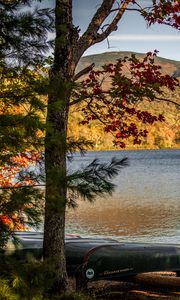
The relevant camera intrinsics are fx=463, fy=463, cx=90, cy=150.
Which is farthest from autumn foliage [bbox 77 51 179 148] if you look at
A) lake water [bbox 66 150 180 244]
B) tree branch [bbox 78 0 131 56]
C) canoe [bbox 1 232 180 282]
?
lake water [bbox 66 150 180 244]

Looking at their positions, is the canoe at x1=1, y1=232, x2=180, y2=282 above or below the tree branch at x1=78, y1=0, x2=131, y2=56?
below

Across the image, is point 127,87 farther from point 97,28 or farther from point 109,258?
point 109,258

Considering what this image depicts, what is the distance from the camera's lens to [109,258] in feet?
34.7

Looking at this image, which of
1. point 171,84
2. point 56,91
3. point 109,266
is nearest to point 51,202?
point 56,91

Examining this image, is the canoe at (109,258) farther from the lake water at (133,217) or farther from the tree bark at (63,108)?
the lake water at (133,217)

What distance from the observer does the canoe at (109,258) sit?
10.3 metres

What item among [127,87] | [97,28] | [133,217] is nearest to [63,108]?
[127,87]

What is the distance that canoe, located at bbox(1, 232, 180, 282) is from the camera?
10.3 meters

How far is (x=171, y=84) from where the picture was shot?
9.27 metres

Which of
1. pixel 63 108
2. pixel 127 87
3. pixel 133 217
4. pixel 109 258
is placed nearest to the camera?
pixel 63 108

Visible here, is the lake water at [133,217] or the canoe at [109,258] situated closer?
the canoe at [109,258]

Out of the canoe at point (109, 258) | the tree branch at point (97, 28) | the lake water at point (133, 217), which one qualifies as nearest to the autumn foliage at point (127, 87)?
the tree branch at point (97, 28)

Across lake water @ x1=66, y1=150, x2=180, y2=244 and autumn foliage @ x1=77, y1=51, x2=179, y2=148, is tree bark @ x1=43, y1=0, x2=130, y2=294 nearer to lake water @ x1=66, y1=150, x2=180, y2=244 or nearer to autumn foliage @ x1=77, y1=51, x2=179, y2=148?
autumn foliage @ x1=77, y1=51, x2=179, y2=148

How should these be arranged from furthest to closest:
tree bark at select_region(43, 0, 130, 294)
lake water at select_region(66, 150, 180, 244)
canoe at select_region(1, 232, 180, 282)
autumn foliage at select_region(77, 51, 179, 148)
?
lake water at select_region(66, 150, 180, 244) → canoe at select_region(1, 232, 180, 282) → autumn foliage at select_region(77, 51, 179, 148) → tree bark at select_region(43, 0, 130, 294)
